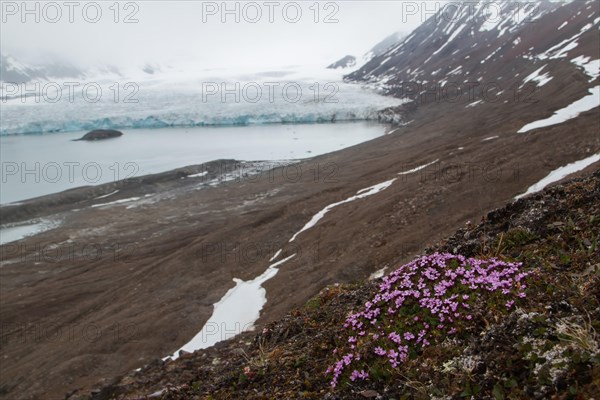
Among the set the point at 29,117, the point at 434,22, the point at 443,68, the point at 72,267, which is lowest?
A: the point at 72,267

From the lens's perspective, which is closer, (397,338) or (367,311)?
(397,338)

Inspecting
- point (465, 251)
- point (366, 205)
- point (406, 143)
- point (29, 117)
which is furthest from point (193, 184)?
point (29, 117)

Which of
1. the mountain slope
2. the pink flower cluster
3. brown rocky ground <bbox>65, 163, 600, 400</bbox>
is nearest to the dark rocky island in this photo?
the mountain slope

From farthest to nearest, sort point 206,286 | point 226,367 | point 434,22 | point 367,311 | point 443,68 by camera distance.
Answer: point 434,22
point 443,68
point 206,286
point 226,367
point 367,311

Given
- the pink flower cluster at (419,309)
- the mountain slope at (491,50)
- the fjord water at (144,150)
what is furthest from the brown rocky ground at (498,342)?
the fjord water at (144,150)

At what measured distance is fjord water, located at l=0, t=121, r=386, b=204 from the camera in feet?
168

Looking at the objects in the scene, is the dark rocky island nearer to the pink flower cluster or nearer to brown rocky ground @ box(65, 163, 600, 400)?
brown rocky ground @ box(65, 163, 600, 400)

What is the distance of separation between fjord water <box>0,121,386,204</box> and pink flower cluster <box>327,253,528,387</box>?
4616cm

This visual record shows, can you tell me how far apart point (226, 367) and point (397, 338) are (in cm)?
386

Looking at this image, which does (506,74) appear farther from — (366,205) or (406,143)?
(366,205)

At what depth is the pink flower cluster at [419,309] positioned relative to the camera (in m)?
5.23

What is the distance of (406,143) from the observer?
→ 158 ft

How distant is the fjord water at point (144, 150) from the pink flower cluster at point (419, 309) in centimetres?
4616

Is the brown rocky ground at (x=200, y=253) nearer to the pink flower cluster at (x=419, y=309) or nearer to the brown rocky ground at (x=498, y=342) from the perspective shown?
the brown rocky ground at (x=498, y=342)
